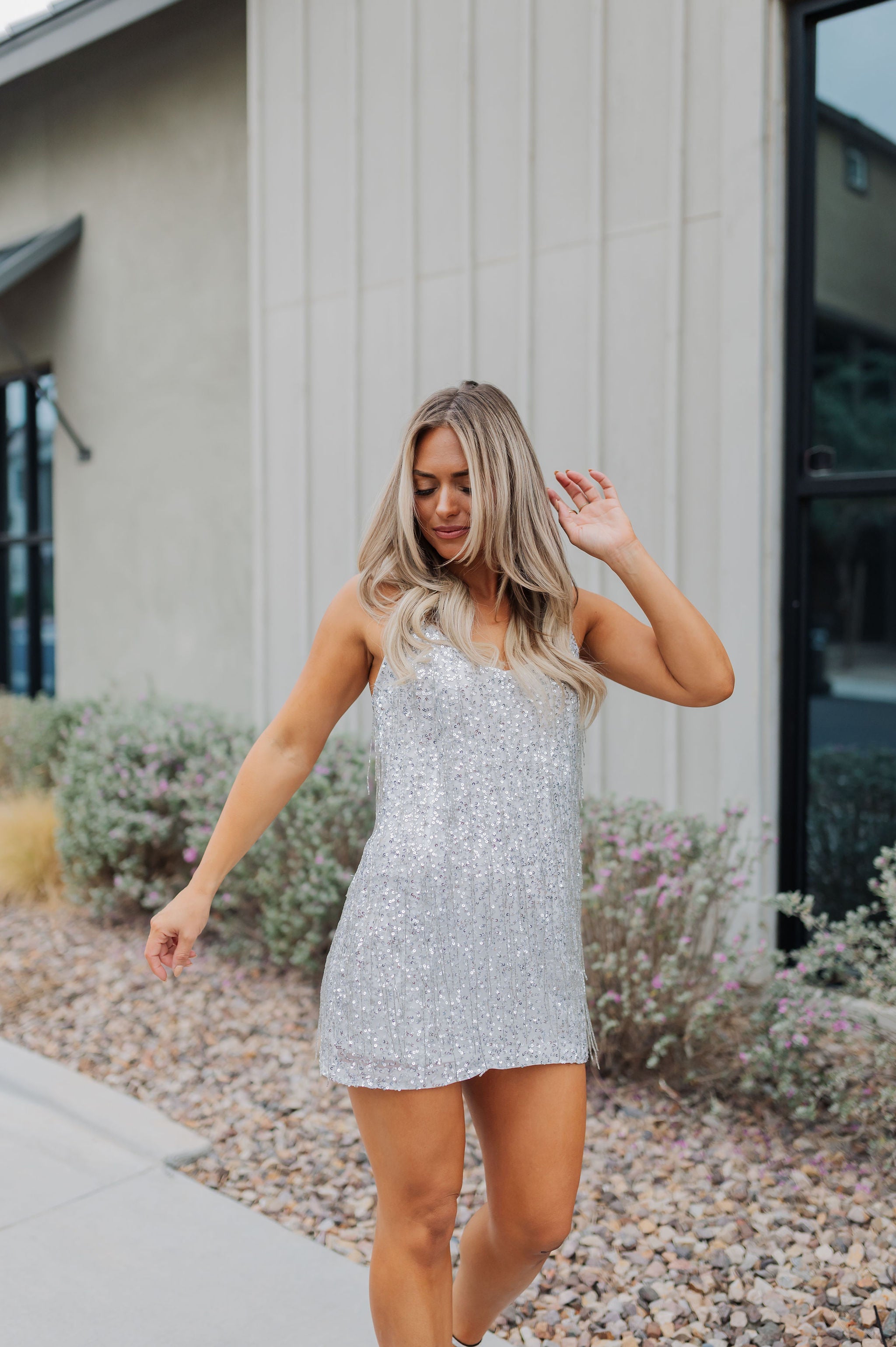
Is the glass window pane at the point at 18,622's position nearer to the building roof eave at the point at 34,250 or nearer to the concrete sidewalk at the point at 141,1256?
the building roof eave at the point at 34,250

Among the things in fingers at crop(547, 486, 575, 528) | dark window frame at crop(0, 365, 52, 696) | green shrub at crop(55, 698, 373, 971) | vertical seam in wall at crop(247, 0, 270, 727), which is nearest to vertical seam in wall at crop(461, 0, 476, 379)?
vertical seam in wall at crop(247, 0, 270, 727)

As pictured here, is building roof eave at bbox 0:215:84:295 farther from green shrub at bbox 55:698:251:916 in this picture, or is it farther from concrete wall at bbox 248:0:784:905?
green shrub at bbox 55:698:251:916

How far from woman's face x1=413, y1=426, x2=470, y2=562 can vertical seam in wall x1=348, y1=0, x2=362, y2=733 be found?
3306 mm

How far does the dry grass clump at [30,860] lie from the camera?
5680 mm

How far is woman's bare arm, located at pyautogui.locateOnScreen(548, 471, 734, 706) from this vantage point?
1.94 metres

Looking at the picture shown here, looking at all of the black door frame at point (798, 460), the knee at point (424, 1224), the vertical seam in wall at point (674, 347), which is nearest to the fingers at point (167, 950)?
the knee at point (424, 1224)

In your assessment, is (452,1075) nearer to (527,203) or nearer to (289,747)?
(289,747)

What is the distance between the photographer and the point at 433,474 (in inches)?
75.9

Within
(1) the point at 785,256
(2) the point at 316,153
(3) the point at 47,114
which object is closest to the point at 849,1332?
(1) the point at 785,256

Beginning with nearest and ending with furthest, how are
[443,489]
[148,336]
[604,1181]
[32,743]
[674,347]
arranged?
[443,489] < [604,1181] < [674,347] < [32,743] < [148,336]

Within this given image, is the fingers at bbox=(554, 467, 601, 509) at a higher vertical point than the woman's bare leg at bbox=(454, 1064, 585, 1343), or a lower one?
higher

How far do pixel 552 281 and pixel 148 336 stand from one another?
365 cm

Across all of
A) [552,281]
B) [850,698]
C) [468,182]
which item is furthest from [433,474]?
[850,698]

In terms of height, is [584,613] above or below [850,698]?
above
